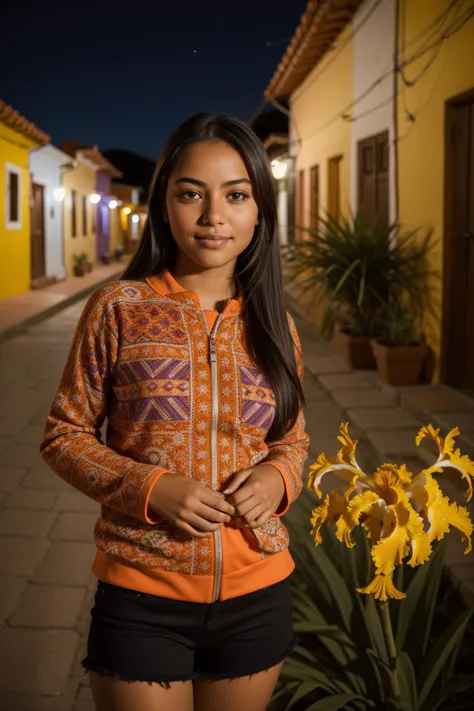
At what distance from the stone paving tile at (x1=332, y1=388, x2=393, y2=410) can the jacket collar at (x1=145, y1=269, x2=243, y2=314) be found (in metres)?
4.89

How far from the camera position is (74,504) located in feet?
14.5

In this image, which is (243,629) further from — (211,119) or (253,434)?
(211,119)

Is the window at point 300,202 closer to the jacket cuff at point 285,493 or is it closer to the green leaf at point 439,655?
the green leaf at point 439,655

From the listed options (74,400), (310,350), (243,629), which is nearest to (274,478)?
(243,629)

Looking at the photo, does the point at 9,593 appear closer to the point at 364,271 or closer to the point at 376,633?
the point at 376,633

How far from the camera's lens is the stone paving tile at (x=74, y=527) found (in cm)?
395

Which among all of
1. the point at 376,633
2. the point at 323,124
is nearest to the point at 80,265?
the point at 323,124

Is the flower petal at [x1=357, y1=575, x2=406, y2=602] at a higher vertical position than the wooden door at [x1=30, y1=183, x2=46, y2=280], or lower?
lower

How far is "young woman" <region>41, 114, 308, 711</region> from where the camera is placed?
54.8 inches

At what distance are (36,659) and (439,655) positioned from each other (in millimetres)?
1420

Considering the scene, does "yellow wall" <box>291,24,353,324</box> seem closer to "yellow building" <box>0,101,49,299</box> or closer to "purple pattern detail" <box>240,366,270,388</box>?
"yellow building" <box>0,101,49,299</box>

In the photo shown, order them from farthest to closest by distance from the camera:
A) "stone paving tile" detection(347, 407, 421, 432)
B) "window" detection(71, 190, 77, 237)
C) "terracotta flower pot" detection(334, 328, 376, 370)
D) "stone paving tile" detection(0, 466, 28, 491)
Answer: "window" detection(71, 190, 77, 237) → "terracotta flower pot" detection(334, 328, 376, 370) → "stone paving tile" detection(347, 407, 421, 432) → "stone paving tile" detection(0, 466, 28, 491)

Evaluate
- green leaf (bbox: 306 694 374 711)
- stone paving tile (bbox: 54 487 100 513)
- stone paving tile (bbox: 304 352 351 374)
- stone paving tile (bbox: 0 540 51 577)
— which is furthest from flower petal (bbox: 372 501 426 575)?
stone paving tile (bbox: 304 352 351 374)

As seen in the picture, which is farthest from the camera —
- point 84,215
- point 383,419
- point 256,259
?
point 84,215
